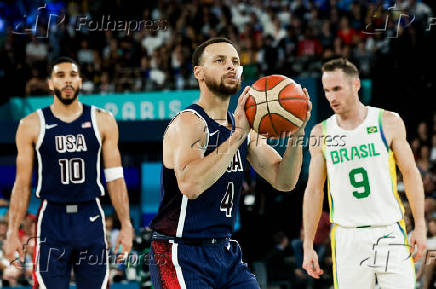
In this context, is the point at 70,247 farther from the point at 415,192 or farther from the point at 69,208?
the point at 415,192

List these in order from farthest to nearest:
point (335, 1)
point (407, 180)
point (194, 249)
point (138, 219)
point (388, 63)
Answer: point (335, 1)
point (138, 219)
point (388, 63)
point (407, 180)
point (194, 249)

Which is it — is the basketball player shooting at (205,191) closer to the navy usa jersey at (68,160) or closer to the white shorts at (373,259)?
the white shorts at (373,259)

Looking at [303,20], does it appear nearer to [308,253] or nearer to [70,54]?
[70,54]

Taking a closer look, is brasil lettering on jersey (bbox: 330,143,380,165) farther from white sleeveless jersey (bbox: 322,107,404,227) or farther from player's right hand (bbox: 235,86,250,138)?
player's right hand (bbox: 235,86,250,138)

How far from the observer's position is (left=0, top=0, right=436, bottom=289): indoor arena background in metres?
11.3

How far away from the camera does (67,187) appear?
5.63m

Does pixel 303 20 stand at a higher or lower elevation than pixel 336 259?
higher

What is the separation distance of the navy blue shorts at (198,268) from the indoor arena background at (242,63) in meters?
5.28

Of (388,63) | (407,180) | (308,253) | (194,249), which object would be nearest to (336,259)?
(308,253)

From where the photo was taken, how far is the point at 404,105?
39.6 feet

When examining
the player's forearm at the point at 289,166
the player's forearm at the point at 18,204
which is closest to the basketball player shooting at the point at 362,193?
the player's forearm at the point at 289,166

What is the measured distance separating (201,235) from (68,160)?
85.3 inches

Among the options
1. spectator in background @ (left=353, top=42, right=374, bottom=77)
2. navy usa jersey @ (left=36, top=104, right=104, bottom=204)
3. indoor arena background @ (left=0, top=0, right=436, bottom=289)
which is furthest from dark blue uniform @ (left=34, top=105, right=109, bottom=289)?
spectator in background @ (left=353, top=42, right=374, bottom=77)

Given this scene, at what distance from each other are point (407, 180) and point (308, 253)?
89 cm
